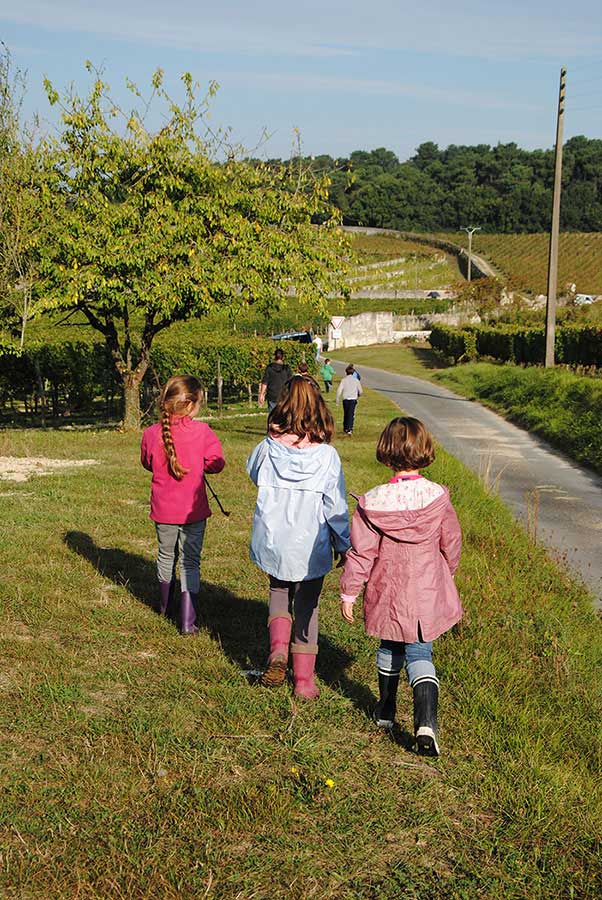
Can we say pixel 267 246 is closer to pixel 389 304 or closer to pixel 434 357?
pixel 434 357

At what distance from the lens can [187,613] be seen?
5562 mm

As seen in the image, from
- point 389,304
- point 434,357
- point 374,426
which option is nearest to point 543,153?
point 389,304

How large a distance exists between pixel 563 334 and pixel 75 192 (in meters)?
21.0

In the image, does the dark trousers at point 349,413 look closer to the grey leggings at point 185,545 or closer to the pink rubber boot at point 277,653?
the grey leggings at point 185,545

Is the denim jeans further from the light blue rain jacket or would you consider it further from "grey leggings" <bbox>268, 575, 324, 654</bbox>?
the light blue rain jacket

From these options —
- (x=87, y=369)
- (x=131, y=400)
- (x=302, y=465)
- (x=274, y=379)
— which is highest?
(x=302, y=465)

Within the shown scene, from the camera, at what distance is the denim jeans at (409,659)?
163 inches

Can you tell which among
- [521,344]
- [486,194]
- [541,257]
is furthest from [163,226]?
[486,194]

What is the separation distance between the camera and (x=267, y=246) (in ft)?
56.7

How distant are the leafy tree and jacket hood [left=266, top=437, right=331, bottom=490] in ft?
39.6

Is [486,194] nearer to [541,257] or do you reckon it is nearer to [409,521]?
[541,257]

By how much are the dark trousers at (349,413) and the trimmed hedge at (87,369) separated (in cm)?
418

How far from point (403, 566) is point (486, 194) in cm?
16471

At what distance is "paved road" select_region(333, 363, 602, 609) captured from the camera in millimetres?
10109
